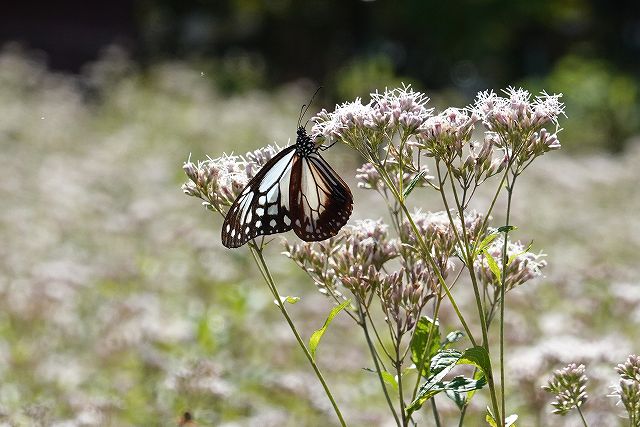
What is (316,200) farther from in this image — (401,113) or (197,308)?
(197,308)

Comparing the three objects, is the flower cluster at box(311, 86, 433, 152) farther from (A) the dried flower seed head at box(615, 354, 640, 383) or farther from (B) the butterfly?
(A) the dried flower seed head at box(615, 354, 640, 383)

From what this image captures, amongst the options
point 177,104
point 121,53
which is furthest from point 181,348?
point 121,53

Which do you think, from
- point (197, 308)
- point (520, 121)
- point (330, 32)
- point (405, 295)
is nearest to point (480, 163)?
point (520, 121)

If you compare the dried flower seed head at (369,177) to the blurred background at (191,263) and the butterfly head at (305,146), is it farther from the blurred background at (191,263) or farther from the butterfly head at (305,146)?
the blurred background at (191,263)

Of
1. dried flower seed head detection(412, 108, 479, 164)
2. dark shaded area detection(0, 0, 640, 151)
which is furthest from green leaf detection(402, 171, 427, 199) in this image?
dark shaded area detection(0, 0, 640, 151)

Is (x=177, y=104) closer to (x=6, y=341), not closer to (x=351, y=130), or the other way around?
(x=6, y=341)

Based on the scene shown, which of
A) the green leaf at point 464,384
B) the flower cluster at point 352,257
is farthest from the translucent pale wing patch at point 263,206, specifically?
the green leaf at point 464,384
